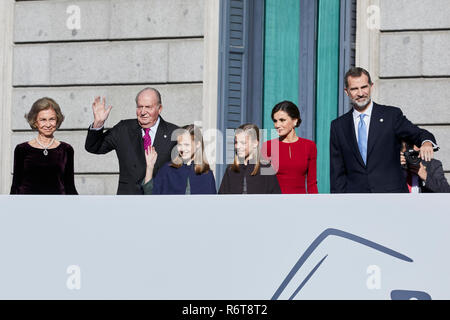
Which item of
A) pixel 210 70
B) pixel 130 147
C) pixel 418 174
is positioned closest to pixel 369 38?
pixel 210 70

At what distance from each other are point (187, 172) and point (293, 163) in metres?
0.99

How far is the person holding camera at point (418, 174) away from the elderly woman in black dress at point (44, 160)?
9.00 ft

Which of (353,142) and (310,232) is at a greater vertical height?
(353,142)

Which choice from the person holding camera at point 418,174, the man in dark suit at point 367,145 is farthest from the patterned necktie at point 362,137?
the person holding camera at point 418,174

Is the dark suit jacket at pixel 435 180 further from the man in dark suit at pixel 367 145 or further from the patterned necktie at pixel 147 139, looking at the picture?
the patterned necktie at pixel 147 139

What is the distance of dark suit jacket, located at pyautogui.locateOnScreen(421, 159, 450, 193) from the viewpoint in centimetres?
752

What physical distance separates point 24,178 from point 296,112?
223 centimetres

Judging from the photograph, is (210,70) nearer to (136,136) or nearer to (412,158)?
(136,136)

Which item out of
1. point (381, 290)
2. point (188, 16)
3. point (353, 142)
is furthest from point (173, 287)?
point (188, 16)

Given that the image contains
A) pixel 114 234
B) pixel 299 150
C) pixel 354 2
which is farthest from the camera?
pixel 354 2

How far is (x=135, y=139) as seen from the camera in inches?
302

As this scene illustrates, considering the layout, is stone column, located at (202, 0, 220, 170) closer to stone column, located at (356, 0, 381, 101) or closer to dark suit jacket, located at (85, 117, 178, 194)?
stone column, located at (356, 0, 381, 101)
